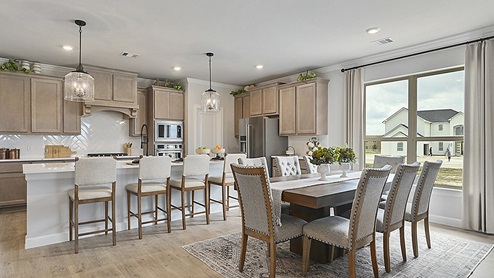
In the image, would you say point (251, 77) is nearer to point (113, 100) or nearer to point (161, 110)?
point (161, 110)

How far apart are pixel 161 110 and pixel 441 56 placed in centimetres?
523

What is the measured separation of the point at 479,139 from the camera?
3.81m

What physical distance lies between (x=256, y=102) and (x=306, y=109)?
4.80ft

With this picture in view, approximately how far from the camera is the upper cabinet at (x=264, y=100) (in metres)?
6.38

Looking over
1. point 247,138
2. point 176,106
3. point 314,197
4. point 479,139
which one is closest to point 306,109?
point 247,138

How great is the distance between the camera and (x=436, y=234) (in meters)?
3.71

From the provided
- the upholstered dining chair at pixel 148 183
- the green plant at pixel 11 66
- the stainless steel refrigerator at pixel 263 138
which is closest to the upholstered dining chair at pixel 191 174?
the upholstered dining chair at pixel 148 183

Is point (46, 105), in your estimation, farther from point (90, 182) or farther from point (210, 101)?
point (210, 101)

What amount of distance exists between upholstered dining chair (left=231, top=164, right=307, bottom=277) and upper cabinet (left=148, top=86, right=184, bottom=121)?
14.3ft

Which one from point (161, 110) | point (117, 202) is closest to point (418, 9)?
point (117, 202)

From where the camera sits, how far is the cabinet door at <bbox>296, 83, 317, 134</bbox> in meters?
5.60

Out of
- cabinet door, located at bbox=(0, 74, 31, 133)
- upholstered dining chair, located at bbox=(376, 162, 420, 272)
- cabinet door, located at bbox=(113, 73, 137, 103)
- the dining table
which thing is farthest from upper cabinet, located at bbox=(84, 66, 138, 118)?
upholstered dining chair, located at bbox=(376, 162, 420, 272)

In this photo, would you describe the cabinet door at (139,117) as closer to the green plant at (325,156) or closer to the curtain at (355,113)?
the curtain at (355,113)

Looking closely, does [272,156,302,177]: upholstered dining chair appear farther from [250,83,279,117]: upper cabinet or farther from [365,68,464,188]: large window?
[250,83,279,117]: upper cabinet
